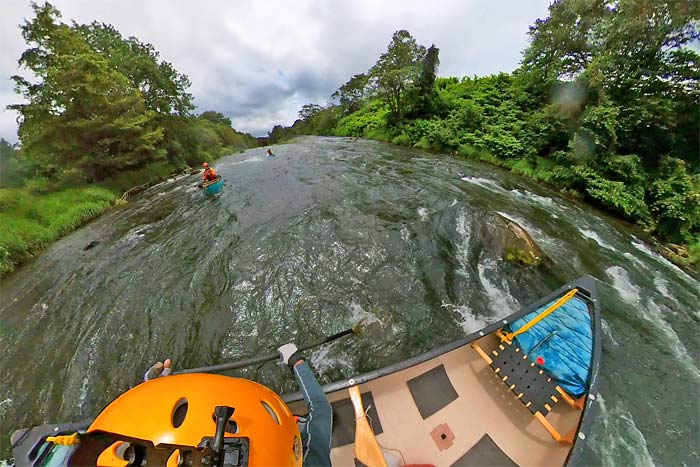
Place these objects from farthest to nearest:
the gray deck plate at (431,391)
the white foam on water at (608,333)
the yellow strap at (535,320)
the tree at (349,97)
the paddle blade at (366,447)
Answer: the tree at (349,97)
the white foam on water at (608,333)
the yellow strap at (535,320)
the gray deck plate at (431,391)
the paddle blade at (366,447)

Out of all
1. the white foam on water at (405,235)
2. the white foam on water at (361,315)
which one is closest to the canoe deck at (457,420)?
the white foam on water at (361,315)

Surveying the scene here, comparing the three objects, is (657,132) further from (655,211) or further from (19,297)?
(19,297)

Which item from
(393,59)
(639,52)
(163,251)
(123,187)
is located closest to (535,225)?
(639,52)

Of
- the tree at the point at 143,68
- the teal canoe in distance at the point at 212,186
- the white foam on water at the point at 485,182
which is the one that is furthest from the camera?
the tree at the point at 143,68

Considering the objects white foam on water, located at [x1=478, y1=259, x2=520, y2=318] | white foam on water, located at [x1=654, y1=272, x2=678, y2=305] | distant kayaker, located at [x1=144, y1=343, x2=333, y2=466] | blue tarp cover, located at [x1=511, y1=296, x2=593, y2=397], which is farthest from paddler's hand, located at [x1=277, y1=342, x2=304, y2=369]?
white foam on water, located at [x1=654, y1=272, x2=678, y2=305]

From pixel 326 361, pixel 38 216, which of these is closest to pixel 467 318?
pixel 326 361

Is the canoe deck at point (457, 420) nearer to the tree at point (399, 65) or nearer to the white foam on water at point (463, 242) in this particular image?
the white foam on water at point (463, 242)

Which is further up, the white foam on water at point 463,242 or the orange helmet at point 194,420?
the orange helmet at point 194,420
